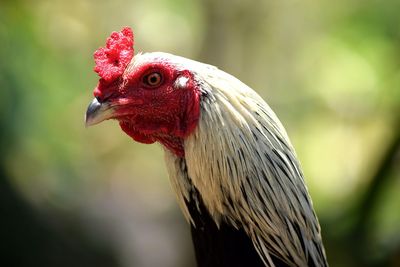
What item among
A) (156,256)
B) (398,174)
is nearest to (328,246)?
(398,174)

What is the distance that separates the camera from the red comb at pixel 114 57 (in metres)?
3.12

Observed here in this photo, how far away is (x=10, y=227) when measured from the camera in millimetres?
7133

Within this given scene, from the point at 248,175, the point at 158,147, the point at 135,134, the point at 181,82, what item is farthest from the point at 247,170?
the point at 158,147

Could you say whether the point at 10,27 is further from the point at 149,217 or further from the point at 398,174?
the point at 398,174

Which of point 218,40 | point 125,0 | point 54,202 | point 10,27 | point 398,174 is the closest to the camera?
point 398,174

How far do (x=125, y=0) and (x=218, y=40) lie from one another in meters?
1.41

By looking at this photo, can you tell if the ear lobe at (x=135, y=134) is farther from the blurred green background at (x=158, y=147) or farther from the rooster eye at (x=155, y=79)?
the blurred green background at (x=158, y=147)

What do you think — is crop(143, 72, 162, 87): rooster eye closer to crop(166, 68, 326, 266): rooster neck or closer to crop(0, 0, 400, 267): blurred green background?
crop(166, 68, 326, 266): rooster neck

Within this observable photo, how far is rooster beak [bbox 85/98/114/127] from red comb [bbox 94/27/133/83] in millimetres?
106

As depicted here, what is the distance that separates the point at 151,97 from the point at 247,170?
516 millimetres

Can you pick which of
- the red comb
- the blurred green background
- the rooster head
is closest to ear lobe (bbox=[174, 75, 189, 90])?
the rooster head

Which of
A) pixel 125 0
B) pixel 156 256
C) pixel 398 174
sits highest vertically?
pixel 125 0

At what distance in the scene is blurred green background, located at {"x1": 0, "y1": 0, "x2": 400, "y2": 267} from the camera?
7191 mm

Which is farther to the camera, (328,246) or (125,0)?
(125,0)
